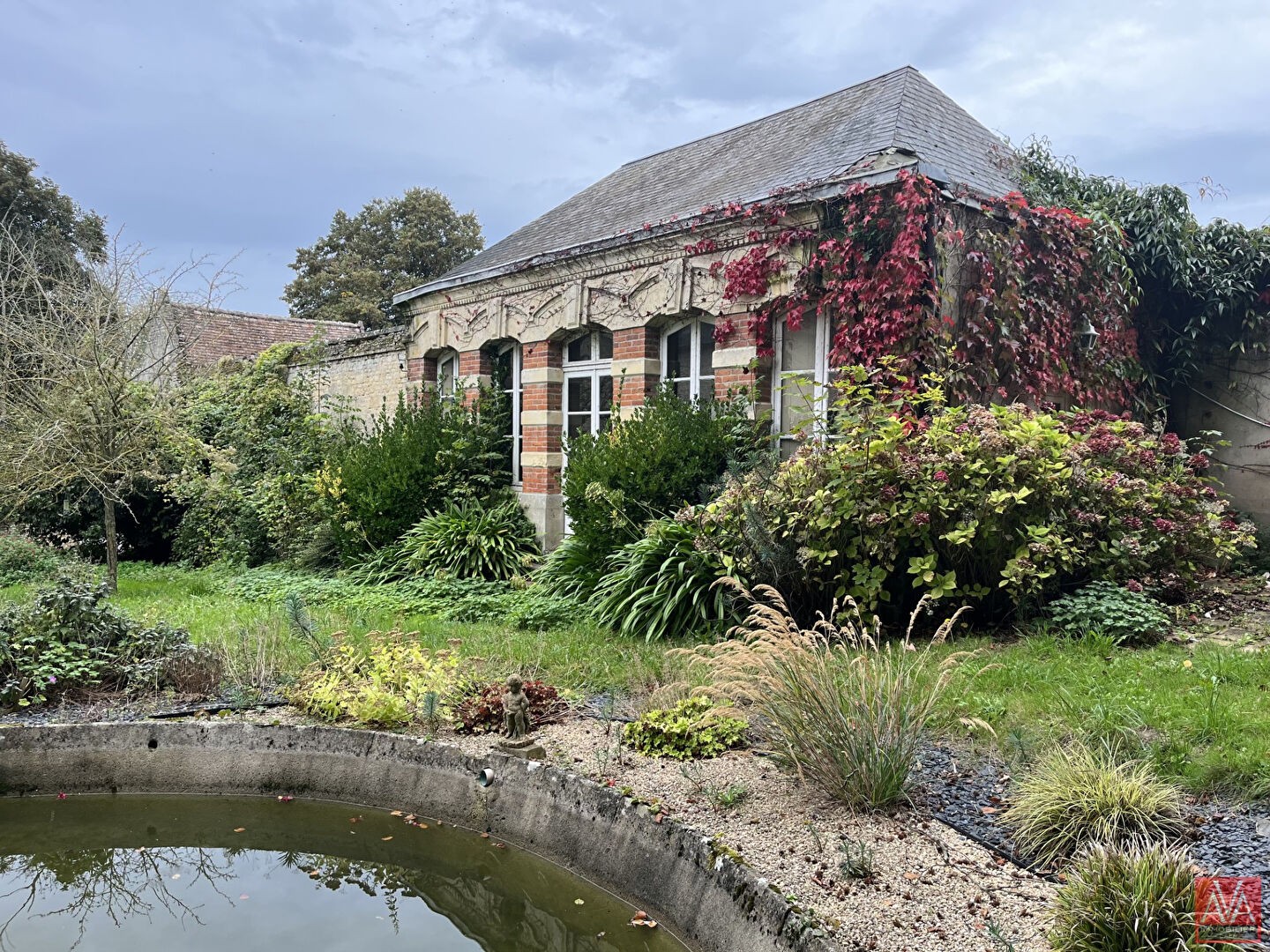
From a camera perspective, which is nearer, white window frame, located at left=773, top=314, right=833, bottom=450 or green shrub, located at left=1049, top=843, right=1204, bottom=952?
green shrub, located at left=1049, top=843, right=1204, bottom=952

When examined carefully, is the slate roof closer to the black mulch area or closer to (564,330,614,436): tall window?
(564,330,614,436): tall window

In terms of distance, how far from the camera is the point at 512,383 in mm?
12445

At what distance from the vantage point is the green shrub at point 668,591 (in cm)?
701

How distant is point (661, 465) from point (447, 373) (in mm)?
5842

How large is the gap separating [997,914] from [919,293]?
18.9 feet

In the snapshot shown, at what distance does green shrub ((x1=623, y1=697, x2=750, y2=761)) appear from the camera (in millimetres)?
4484

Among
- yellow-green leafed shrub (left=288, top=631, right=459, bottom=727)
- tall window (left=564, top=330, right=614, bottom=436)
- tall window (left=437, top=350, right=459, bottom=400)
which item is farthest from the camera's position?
tall window (left=437, top=350, right=459, bottom=400)

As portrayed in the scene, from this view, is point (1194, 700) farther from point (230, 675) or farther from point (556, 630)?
point (230, 675)

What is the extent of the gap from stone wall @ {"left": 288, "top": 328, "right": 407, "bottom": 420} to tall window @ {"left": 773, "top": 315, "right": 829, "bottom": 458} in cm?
678

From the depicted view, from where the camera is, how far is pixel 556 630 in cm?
759

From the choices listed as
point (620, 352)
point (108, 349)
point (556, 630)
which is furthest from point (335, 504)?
point (556, 630)

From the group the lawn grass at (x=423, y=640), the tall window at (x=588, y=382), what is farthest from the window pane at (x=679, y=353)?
the lawn grass at (x=423, y=640)

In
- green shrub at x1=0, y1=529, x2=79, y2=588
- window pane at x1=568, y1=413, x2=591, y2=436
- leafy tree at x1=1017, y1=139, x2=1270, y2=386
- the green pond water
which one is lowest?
the green pond water

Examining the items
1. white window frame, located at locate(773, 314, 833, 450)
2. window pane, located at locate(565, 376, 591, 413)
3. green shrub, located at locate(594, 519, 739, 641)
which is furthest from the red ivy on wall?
window pane, located at locate(565, 376, 591, 413)
